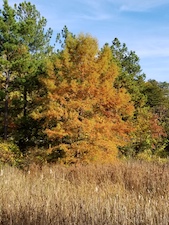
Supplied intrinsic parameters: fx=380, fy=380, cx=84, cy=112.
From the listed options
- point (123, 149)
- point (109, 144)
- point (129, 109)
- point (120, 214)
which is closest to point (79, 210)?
point (120, 214)

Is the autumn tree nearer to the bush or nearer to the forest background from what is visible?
the forest background

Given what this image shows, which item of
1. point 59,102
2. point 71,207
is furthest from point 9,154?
point 71,207

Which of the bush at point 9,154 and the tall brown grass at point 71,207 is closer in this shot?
the tall brown grass at point 71,207

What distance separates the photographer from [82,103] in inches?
759

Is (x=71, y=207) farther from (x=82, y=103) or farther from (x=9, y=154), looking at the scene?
(x=9, y=154)

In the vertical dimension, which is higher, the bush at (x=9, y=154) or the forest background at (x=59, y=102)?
the forest background at (x=59, y=102)

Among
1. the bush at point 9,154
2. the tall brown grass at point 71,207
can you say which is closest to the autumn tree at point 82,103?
the bush at point 9,154

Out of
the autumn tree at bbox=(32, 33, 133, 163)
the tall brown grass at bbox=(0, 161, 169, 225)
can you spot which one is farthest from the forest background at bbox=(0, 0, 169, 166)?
the tall brown grass at bbox=(0, 161, 169, 225)

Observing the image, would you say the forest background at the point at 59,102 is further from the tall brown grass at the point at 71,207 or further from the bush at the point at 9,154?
the tall brown grass at the point at 71,207

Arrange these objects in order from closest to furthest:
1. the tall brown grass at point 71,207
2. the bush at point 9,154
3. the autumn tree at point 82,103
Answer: the tall brown grass at point 71,207 → the autumn tree at point 82,103 → the bush at point 9,154

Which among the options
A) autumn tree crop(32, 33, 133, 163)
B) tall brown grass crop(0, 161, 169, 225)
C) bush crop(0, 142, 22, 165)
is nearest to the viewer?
tall brown grass crop(0, 161, 169, 225)

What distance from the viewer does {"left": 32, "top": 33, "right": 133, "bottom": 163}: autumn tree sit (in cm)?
1928

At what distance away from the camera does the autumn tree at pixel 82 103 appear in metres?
19.3

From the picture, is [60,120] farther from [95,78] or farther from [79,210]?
[79,210]
